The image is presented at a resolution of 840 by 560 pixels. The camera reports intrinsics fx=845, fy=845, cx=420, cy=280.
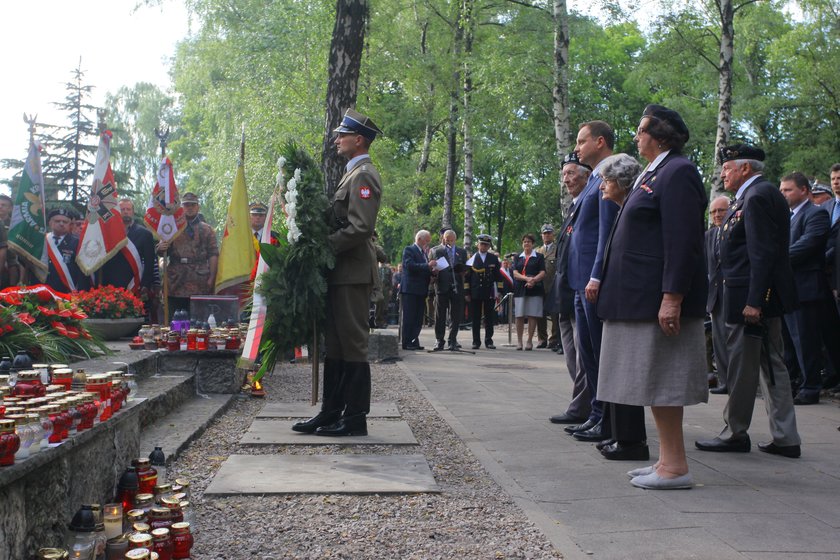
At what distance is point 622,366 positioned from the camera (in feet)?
16.1

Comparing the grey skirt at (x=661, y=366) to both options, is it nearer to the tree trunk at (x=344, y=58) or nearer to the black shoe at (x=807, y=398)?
the black shoe at (x=807, y=398)

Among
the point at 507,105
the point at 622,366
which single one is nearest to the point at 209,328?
the point at 622,366

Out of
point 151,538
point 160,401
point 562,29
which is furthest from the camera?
point 562,29

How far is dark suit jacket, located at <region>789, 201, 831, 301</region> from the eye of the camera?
868cm

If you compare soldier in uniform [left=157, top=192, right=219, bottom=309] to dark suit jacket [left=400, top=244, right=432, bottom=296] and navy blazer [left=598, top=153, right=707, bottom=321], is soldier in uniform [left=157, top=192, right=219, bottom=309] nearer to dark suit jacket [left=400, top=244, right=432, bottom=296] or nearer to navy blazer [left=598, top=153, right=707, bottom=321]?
dark suit jacket [left=400, top=244, right=432, bottom=296]

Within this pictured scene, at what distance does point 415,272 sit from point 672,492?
1002 centimetres

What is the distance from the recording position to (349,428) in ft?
21.1

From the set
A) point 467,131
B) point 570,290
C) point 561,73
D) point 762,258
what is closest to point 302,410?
point 570,290

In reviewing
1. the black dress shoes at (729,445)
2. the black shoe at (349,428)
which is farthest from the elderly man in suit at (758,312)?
the black shoe at (349,428)

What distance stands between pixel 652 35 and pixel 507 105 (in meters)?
4.99

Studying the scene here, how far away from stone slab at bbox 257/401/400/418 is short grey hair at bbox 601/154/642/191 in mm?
3099

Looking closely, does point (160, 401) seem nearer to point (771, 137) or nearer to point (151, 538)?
point (151, 538)

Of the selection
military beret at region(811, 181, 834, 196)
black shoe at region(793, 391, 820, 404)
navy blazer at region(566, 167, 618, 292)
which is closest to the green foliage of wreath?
navy blazer at region(566, 167, 618, 292)

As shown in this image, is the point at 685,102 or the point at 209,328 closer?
the point at 209,328
